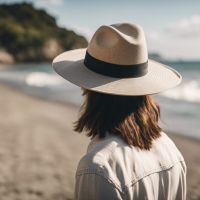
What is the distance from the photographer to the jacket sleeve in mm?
1554

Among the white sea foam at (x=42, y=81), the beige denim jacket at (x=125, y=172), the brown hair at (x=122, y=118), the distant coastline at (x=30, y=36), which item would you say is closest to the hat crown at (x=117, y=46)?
the brown hair at (x=122, y=118)

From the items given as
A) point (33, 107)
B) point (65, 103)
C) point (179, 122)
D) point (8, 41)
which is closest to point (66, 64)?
point (179, 122)

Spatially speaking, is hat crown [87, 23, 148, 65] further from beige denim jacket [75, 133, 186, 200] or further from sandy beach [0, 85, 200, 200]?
sandy beach [0, 85, 200, 200]

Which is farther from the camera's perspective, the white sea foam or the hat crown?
the white sea foam

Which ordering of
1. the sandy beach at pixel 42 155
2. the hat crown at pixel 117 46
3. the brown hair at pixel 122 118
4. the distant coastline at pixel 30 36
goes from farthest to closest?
1. the distant coastline at pixel 30 36
2. the sandy beach at pixel 42 155
3. the hat crown at pixel 117 46
4. the brown hair at pixel 122 118

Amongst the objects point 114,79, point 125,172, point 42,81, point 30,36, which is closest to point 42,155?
point 114,79

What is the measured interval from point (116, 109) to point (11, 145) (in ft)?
19.3

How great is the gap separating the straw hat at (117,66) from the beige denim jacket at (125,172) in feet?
0.67

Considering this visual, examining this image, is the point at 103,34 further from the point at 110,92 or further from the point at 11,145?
the point at 11,145

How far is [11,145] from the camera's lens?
7.41m

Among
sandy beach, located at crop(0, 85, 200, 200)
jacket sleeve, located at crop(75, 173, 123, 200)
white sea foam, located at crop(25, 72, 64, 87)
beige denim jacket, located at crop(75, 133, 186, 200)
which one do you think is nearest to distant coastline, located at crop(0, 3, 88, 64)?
white sea foam, located at crop(25, 72, 64, 87)

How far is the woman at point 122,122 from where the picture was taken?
5.22 ft

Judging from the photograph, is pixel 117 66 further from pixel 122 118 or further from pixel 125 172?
pixel 125 172

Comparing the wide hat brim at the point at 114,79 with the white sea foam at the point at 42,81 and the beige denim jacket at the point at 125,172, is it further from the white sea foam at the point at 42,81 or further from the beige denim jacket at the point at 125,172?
the white sea foam at the point at 42,81
